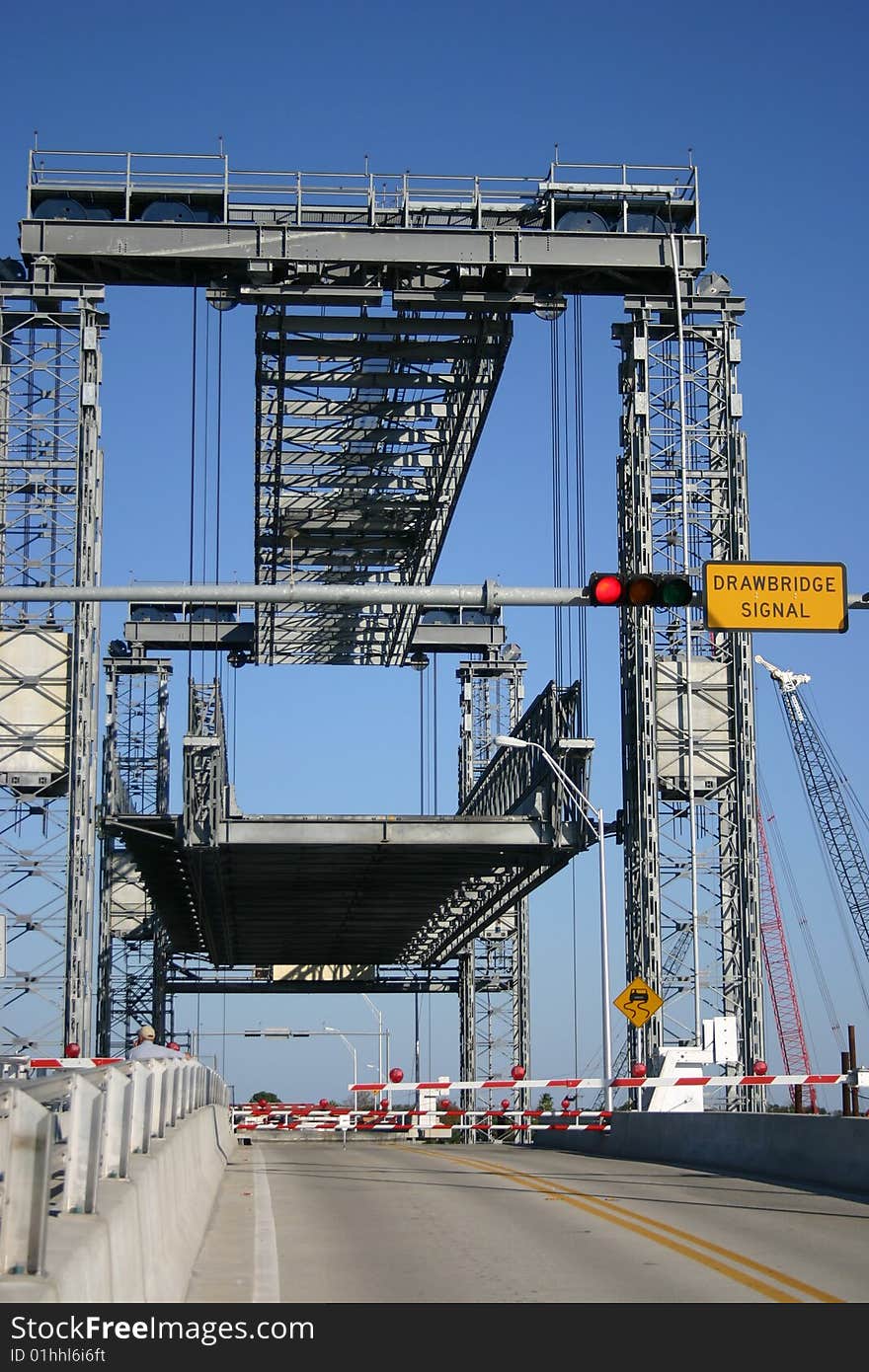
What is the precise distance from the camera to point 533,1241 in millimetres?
14031

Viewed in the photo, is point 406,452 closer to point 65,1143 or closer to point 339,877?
point 339,877

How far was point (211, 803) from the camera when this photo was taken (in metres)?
38.4

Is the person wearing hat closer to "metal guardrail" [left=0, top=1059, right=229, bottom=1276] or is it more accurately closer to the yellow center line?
the yellow center line

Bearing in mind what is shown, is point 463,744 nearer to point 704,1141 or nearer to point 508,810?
point 508,810

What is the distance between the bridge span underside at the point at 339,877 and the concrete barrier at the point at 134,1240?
24.7 meters

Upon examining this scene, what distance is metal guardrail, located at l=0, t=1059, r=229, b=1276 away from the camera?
6301 mm

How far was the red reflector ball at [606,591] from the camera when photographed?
63.5 feet

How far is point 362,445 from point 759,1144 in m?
23.8

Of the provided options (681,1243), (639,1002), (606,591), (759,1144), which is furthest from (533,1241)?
(639,1002)

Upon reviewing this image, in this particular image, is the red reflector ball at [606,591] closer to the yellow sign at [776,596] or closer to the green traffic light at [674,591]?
the green traffic light at [674,591]

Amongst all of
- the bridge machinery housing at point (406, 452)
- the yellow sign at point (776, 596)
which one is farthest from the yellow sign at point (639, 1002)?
the yellow sign at point (776, 596)

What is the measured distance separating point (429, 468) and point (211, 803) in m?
9.65
